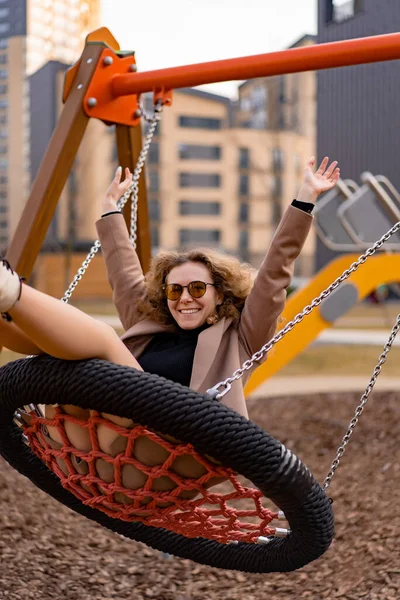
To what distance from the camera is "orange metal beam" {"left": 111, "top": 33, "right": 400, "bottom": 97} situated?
8.18ft

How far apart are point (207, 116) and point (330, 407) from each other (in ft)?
96.5

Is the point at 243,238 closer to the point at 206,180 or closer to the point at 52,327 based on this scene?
the point at 206,180

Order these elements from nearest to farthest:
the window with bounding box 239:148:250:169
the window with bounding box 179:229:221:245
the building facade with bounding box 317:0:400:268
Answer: the building facade with bounding box 317:0:400:268 < the window with bounding box 179:229:221:245 < the window with bounding box 239:148:250:169

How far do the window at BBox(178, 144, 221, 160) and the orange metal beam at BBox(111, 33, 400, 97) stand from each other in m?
31.1

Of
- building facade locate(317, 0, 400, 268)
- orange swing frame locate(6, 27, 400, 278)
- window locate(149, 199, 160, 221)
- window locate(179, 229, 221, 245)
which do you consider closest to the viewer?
orange swing frame locate(6, 27, 400, 278)

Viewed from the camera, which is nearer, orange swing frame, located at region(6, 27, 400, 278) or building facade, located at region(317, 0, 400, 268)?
orange swing frame, located at region(6, 27, 400, 278)

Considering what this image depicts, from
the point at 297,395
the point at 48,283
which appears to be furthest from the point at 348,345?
the point at 48,283

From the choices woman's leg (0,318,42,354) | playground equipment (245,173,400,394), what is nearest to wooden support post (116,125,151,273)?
playground equipment (245,173,400,394)

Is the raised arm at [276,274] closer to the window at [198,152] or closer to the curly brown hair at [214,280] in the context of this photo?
the curly brown hair at [214,280]

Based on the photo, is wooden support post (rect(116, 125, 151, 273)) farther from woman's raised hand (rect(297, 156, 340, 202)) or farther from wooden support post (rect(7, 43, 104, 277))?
woman's raised hand (rect(297, 156, 340, 202))

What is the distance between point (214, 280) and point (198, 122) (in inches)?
1284

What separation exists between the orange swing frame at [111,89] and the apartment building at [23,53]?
36.9 inches

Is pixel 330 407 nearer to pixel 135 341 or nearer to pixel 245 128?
pixel 135 341

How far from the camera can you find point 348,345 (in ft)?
38.1
